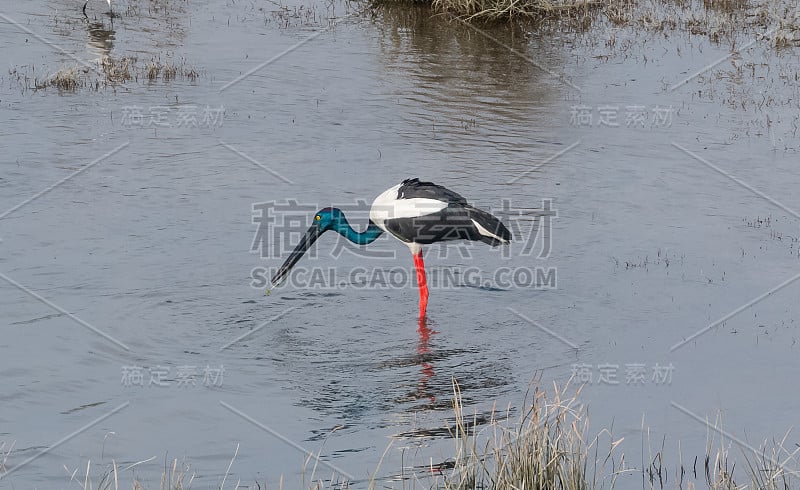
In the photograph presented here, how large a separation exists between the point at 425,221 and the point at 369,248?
1.27m

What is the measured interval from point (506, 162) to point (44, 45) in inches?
242

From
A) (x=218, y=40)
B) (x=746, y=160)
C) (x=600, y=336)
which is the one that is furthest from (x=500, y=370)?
(x=218, y=40)

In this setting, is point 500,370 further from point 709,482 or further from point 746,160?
point 746,160

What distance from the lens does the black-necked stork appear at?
7.76 m

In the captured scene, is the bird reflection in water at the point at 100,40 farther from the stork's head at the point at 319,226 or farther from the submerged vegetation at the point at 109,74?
the stork's head at the point at 319,226

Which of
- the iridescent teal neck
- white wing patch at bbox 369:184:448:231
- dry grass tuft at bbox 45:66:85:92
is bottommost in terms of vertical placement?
the iridescent teal neck

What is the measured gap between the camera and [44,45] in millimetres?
13492

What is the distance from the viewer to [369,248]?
8992mm

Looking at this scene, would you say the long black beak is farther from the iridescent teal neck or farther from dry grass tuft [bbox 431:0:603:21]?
dry grass tuft [bbox 431:0:603:21]

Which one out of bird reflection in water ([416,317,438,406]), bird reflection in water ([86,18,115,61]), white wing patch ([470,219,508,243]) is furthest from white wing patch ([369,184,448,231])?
bird reflection in water ([86,18,115,61])

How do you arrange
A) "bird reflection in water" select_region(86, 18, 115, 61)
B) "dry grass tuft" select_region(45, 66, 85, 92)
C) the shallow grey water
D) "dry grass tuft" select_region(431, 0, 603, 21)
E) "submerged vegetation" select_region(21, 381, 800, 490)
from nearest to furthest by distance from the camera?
"submerged vegetation" select_region(21, 381, 800, 490) < the shallow grey water < "dry grass tuft" select_region(45, 66, 85, 92) < "bird reflection in water" select_region(86, 18, 115, 61) < "dry grass tuft" select_region(431, 0, 603, 21)

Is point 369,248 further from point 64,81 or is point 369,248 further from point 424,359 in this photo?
point 64,81

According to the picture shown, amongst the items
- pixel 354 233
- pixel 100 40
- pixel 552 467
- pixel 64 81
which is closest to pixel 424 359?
pixel 354 233

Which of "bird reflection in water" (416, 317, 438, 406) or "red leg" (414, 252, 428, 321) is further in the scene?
"red leg" (414, 252, 428, 321)
